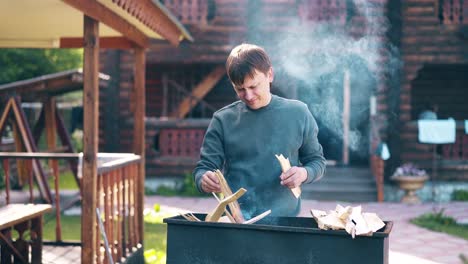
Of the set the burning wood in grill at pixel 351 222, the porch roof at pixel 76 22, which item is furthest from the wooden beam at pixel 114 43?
the burning wood in grill at pixel 351 222

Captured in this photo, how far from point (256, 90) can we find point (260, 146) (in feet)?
0.98

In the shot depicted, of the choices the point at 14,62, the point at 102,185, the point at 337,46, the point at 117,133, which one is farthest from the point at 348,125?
the point at 14,62

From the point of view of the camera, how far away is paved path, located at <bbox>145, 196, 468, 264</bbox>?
25.5 ft

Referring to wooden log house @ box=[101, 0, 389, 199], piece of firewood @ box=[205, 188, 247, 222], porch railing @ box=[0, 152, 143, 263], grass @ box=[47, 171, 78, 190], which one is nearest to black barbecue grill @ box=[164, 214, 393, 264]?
piece of firewood @ box=[205, 188, 247, 222]

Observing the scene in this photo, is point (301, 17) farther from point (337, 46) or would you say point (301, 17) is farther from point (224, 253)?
point (224, 253)

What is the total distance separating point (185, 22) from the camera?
1367 cm

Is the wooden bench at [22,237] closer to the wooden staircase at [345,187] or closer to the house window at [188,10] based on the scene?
the wooden staircase at [345,187]

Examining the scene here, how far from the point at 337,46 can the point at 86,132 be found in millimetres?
8368

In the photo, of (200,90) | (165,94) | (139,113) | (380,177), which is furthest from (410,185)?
(139,113)

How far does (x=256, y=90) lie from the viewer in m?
3.11

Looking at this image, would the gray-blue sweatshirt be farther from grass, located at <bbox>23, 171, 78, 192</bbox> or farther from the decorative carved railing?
grass, located at <bbox>23, 171, 78, 192</bbox>

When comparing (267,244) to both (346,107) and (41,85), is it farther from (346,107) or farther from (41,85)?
(346,107)

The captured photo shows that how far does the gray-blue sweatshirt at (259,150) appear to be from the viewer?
10.5 feet

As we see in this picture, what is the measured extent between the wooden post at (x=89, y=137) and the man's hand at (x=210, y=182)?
2477mm
